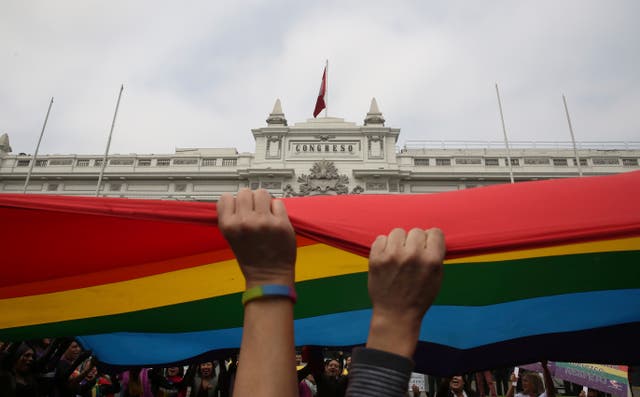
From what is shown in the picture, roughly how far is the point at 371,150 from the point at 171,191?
41.4 ft

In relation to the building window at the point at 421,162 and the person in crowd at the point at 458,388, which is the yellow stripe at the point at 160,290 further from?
the building window at the point at 421,162

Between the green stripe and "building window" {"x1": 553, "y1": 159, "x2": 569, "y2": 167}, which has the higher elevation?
"building window" {"x1": 553, "y1": 159, "x2": 569, "y2": 167}

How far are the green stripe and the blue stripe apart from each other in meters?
0.13

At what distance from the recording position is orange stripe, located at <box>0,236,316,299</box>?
98.0 inches

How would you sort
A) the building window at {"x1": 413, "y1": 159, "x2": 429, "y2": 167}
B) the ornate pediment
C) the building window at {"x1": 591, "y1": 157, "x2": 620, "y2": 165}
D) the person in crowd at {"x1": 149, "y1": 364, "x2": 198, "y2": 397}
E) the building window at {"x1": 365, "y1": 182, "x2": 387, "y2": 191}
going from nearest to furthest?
the person in crowd at {"x1": 149, "y1": 364, "x2": 198, "y2": 397} < the ornate pediment < the building window at {"x1": 365, "y1": 182, "x2": 387, "y2": 191} < the building window at {"x1": 591, "y1": 157, "x2": 620, "y2": 165} < the building window at {"x1": 413, "y1": 159, "x2": 429, "y2": 167}

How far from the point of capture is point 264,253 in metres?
0.86

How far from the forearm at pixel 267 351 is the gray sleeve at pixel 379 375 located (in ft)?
0.42

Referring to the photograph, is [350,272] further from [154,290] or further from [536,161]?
[536,161]

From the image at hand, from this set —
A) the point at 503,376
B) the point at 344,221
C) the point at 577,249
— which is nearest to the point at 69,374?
the point at 344,221

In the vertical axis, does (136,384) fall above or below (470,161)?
below

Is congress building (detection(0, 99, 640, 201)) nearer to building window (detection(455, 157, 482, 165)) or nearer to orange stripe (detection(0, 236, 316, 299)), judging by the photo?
building window (detection(455, 157, 482, 165))

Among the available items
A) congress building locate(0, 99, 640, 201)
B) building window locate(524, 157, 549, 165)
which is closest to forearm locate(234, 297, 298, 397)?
congress building locate(0, 99, 640, 201)

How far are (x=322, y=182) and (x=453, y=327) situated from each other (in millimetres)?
19607

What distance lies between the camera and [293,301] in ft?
2.73
